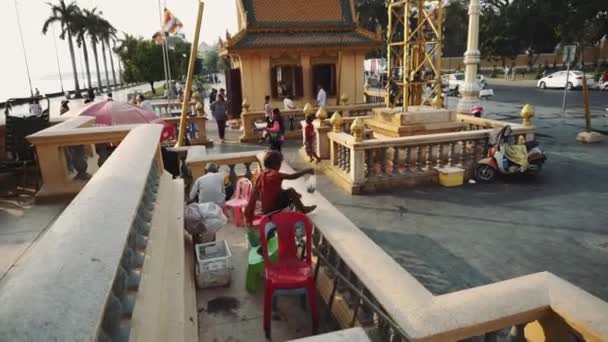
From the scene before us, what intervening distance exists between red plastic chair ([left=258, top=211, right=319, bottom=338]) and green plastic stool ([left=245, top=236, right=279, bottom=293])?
50 centimetres

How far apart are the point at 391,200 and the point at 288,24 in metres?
11.9

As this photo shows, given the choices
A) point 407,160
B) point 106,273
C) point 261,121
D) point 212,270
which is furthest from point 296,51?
point 106,273

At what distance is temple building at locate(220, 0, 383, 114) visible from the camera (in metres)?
16.9

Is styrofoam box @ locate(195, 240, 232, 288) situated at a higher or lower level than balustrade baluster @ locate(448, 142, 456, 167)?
lower

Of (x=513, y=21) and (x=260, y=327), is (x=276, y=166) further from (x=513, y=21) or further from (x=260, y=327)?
(x=513, y=21)

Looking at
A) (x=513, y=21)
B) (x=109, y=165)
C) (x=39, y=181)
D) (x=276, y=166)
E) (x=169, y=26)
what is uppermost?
(x=513, y=21)

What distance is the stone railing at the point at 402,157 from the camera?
327 inches

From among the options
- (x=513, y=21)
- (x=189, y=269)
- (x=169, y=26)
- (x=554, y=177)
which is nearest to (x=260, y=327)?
(x=189, y=269)

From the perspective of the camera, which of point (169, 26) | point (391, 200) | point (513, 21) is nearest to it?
point (391, 200)

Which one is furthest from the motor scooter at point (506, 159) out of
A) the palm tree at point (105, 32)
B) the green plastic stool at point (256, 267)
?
the palm tree at point (105, 32)

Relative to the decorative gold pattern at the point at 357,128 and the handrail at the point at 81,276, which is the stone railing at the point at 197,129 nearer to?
the decorative gold pattern at the point at 357,128

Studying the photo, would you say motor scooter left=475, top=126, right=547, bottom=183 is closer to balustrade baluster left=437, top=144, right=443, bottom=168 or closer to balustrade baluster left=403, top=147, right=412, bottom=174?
balustrade baluster left=437, top=144, right=443, bottom=168

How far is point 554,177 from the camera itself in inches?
352

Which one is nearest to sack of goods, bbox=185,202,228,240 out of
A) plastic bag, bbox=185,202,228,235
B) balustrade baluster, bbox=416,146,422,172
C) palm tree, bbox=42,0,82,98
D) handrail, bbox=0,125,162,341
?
plastic bag, bbox=185,202,228,235
